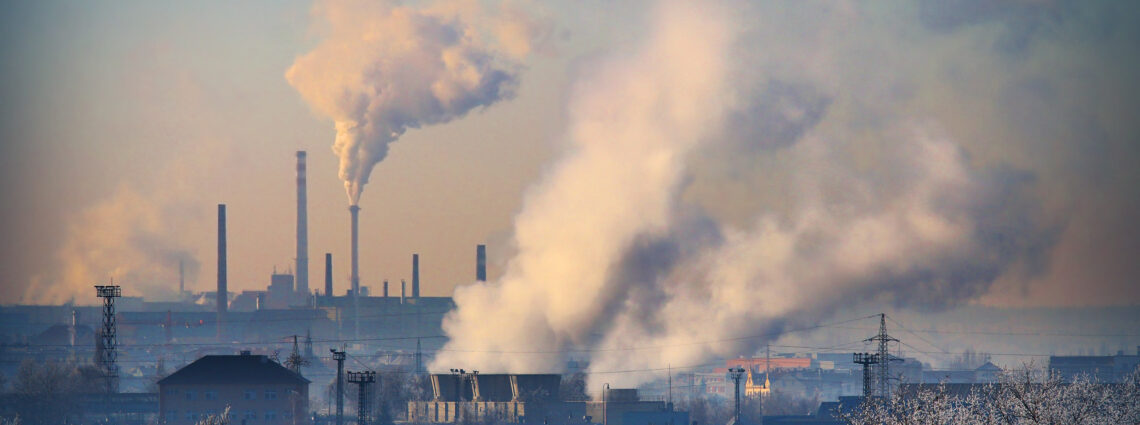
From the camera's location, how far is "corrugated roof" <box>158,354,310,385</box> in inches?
3339

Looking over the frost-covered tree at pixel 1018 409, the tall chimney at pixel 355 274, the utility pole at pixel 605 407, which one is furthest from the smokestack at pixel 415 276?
the frost-covered tree at pixel 1018 409

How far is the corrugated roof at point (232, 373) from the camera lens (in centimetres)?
8481

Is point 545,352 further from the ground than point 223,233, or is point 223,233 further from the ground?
point 223,233

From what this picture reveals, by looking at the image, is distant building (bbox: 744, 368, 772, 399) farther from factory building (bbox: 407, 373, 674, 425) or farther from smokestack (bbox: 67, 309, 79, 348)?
smokestack (bbox: 67, 309, 79, 348)

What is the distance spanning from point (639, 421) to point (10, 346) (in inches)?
3107

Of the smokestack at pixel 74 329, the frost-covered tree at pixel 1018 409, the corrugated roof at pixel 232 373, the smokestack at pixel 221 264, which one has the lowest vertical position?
the frost-covered tree at pixel 1018 409

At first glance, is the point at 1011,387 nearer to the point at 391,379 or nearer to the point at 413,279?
the point at 391,379

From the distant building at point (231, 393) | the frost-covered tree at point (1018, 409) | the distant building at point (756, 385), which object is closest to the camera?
the frost-covered tree at point (1018, 409)

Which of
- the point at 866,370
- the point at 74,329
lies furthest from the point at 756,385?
the point at 866,370

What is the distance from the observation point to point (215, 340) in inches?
6850

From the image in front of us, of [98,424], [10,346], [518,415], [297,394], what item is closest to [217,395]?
[297,394]

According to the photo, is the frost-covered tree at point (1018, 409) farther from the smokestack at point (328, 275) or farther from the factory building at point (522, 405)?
the smokestack at point (328, 275)

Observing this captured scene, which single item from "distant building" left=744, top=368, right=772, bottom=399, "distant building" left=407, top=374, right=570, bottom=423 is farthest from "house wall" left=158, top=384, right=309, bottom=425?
"distant building" left=744, top=368, right=772, bottom=399

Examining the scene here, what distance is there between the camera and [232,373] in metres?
85.1
